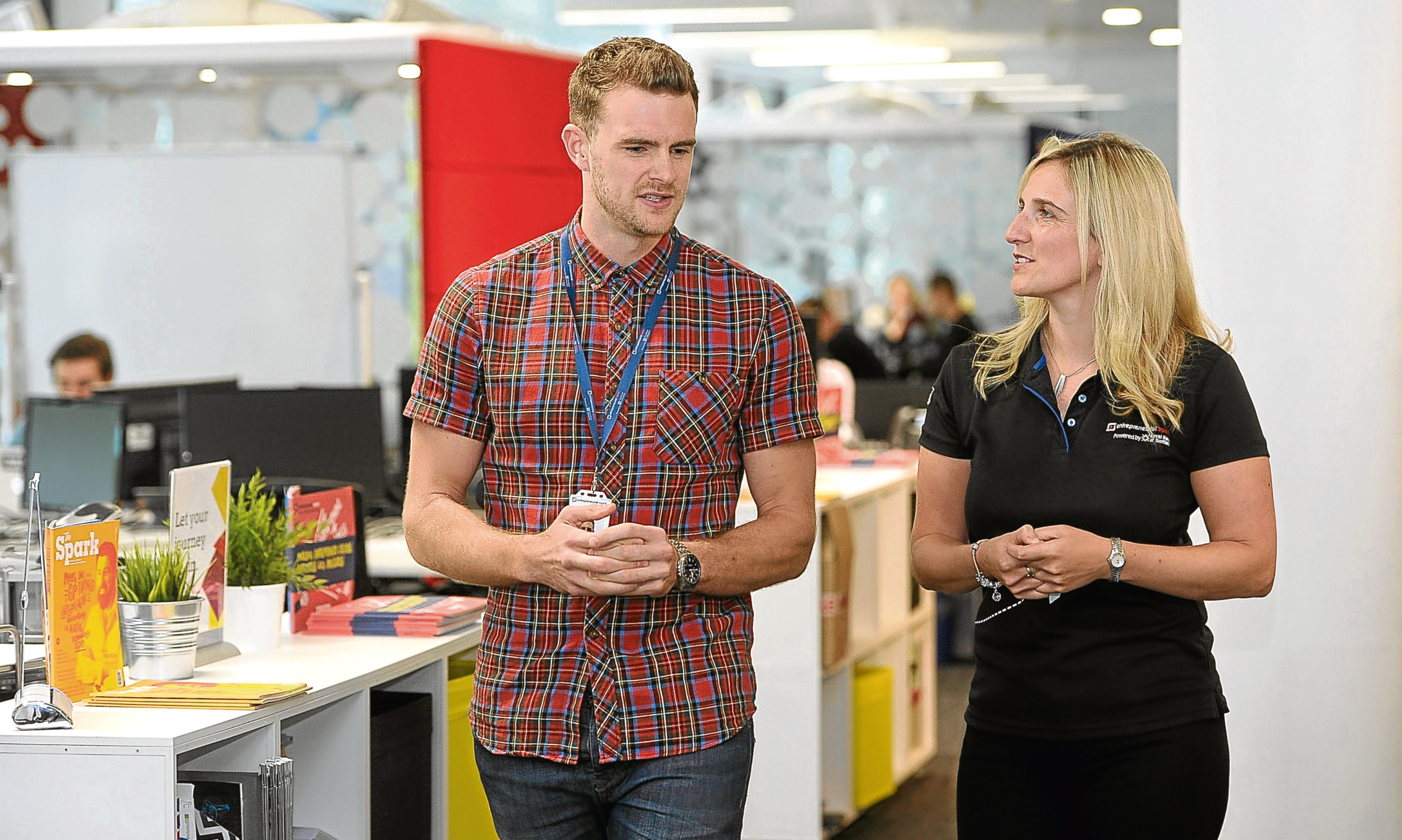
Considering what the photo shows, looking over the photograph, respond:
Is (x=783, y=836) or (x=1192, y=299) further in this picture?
(x=783, y=836)

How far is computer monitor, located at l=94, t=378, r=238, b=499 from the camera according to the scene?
17.4 feet

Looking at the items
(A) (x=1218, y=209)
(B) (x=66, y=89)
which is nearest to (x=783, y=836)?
(A) (x=1218, y=209)

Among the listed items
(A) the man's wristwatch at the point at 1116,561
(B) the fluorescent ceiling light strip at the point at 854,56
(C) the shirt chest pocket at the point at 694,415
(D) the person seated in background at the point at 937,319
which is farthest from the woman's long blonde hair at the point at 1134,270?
(B) the fluorescent ceiling light strip at the point at 854,56

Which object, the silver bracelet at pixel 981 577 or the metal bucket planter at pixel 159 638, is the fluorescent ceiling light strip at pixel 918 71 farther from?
the silver bracelet at pixel 981 577

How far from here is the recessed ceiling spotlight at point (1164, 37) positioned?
11.1 m

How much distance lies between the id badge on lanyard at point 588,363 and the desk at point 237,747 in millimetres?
823

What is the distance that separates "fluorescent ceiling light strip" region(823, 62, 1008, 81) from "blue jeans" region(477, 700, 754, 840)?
11.5 metres

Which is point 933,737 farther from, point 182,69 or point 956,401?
point 182,69

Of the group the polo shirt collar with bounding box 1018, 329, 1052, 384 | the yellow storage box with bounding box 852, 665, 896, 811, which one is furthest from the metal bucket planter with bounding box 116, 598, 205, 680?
the yellow storage box with bounding box 852, 665, 896, 811

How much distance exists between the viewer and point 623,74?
200 cm

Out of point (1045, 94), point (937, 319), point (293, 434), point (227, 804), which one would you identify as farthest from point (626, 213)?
point (1045, 94)

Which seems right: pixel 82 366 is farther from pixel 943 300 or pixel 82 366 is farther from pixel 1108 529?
pixel 943 300

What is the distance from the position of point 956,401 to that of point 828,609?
7.49ft

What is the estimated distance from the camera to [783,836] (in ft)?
14.6
